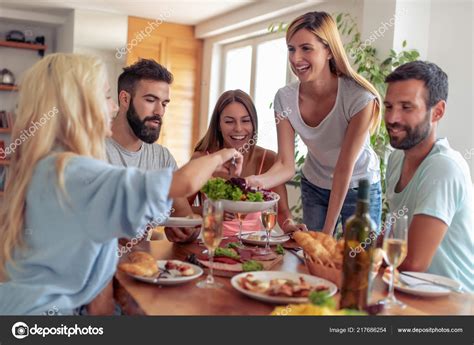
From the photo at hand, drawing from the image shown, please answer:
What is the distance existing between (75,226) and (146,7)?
4679 mm

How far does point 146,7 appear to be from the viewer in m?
5.35

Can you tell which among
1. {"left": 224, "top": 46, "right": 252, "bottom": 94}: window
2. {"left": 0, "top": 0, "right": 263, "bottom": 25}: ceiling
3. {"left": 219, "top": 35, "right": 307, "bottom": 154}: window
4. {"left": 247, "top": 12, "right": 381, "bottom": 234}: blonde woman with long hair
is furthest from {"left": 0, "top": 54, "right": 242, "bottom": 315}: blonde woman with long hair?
{"left": 224, "top": 46, "right": 252, "bottom": 94}: window

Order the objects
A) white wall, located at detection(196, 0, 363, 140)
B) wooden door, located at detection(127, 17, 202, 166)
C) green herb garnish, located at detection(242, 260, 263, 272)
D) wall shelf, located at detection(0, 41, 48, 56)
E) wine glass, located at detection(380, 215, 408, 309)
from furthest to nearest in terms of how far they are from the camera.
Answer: wall shelf, located at detection(0, 41, 48, 56) → wooden door, located at detection(127, 17, 202, 166) → white wall, located at detection(196, 0, 363, 140) → green herb garnish, located at detection(242, 260, 263, 272) → wine glass, located at detection(380, 215, 408, 309)

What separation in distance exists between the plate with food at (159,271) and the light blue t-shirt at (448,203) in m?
0.66

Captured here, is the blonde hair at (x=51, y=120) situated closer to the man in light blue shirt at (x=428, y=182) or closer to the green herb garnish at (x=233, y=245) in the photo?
the green herb garnish at (x=233, y=245)

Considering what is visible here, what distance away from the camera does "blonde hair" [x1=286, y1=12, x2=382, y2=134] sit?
6.84 feet

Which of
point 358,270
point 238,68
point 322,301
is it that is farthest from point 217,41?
point 322,301

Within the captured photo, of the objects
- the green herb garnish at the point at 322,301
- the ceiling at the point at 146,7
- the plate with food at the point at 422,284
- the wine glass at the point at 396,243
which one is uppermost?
the ceiling at the point at 146,7

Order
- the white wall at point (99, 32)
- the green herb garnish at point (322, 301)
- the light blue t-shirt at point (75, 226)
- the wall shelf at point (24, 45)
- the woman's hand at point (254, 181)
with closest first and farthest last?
the green herb garnish at point (322, 301) < the light blue t-shirt at point (75, 226) < the woman's hand at point (254, 181) < the white wall at point (99, 32) < the wall shelf at point (24, 45)

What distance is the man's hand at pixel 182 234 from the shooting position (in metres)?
1.74

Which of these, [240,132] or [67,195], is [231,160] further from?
[240,132]

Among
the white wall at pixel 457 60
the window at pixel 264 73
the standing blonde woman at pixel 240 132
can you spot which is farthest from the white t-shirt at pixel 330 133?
the window at pixel 264 73

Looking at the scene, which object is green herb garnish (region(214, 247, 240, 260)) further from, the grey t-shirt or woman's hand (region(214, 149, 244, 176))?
the grey t-shirt

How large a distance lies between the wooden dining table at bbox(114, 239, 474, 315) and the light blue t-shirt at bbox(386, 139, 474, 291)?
9.2 inches
